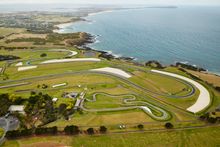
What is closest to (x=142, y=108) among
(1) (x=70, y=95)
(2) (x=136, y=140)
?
(2) (x=136, y=140)

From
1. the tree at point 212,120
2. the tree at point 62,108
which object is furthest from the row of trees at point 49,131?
the tree at point 212,120

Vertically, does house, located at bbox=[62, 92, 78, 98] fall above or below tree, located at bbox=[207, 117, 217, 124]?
above

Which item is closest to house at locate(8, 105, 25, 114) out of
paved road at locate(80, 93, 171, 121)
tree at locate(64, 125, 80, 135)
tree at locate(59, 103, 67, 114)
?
tree at locate(59, 103, 67, 114)

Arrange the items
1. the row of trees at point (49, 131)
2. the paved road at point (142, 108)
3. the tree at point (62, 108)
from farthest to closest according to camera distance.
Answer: the tree at point (62, 108) < the paved road at point (142, 108) < the row of trees at point (49, 131)

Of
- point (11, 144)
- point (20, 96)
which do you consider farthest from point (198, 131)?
point (20, 96)

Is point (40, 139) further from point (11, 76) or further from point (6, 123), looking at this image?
point (11, 76)

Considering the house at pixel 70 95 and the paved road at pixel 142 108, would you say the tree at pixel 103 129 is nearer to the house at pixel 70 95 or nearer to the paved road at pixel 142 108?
the paved road at pixel 142 108

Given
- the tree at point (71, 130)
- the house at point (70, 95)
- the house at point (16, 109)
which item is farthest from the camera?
the house at point (70, 95)

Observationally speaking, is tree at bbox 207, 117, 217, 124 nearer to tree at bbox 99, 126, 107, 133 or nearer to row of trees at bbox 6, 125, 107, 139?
tree at bbox 99, 126, 107, 133
